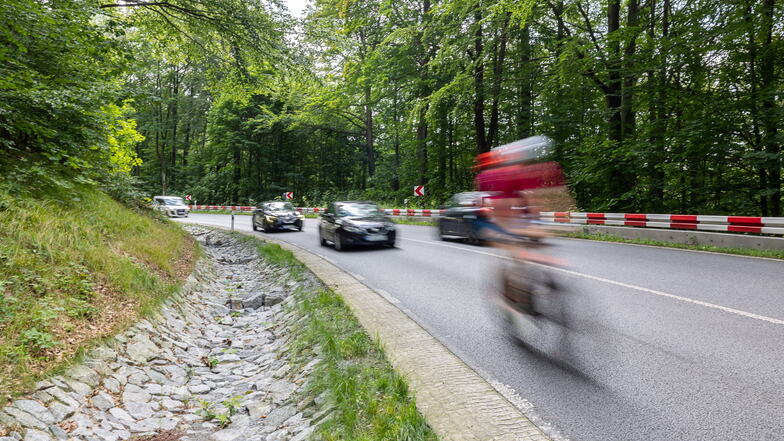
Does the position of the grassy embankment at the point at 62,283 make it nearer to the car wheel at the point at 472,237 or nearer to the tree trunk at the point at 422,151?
the car wheel at the point at 472,237

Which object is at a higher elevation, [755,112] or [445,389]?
[755,112]

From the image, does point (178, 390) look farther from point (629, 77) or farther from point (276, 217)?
point (629, 77)

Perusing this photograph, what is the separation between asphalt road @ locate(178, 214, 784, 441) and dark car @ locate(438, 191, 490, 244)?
5.26 meters

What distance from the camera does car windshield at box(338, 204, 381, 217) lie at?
13.0 metres

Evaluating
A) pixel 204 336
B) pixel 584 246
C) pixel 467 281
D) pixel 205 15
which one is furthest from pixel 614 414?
pixel 205 15

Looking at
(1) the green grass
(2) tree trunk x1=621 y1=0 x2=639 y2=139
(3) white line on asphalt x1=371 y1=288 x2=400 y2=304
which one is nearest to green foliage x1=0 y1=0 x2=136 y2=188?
(3) white line on asphalt x1=371 y1=288 x2=400 y2=304

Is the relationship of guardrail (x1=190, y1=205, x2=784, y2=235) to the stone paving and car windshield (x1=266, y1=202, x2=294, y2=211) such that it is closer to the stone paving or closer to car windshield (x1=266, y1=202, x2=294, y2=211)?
the stone paving

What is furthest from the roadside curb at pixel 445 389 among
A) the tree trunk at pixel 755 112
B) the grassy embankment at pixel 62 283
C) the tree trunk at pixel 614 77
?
the tree trunk at pixel 614 77

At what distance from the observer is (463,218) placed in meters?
13.5

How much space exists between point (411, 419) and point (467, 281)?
494 centimetres

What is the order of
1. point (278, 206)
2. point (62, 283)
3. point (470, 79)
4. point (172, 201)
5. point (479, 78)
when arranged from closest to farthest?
point (62, 283) → point (470, 79) → point (479, 78) → point (278, 206) → point (172, 201)

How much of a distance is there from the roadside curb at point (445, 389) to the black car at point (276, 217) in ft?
52.6

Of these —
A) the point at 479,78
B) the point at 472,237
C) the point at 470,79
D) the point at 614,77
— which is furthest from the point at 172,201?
the point at 614,77

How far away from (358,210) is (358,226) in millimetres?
945
